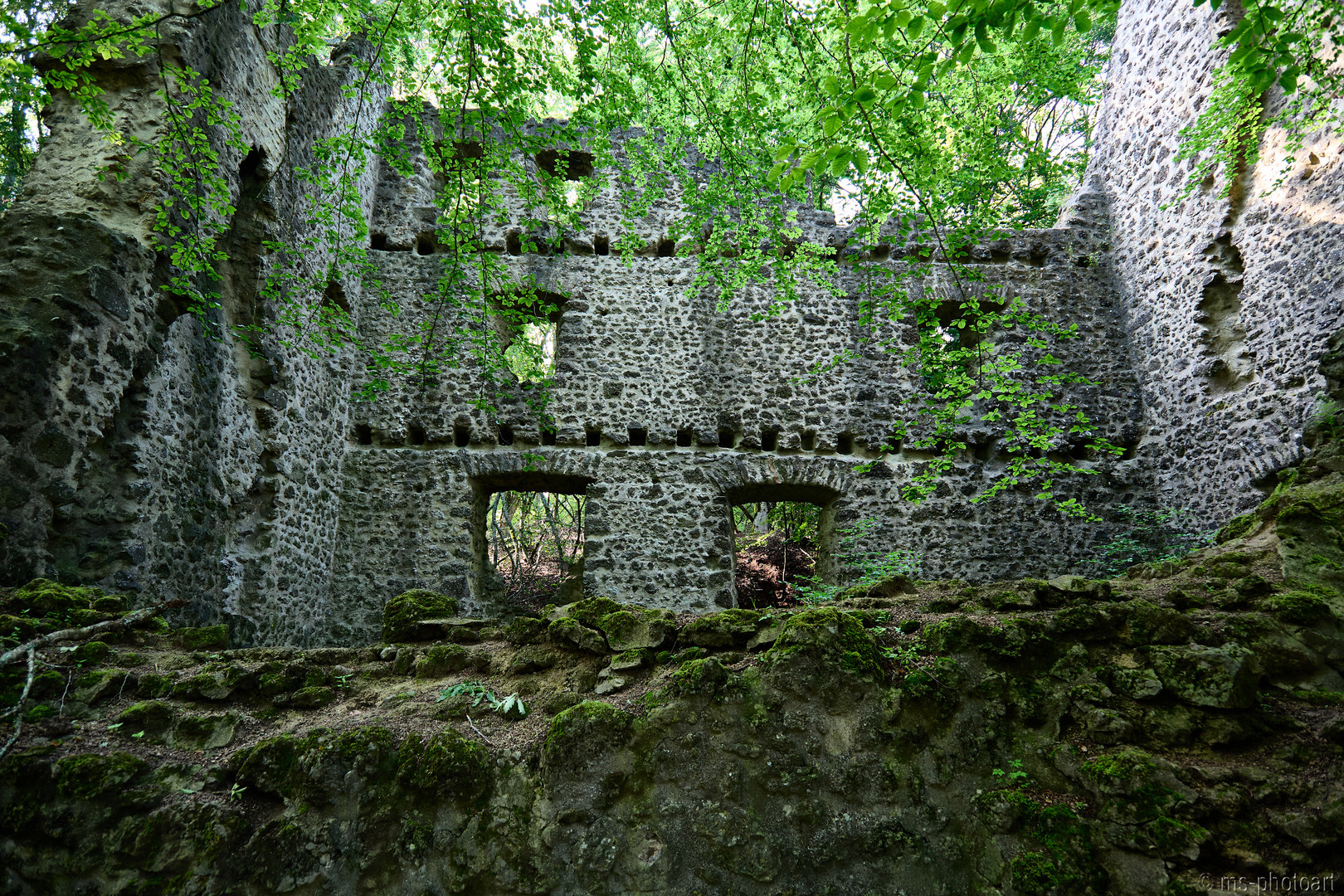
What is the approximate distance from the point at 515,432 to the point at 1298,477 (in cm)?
658

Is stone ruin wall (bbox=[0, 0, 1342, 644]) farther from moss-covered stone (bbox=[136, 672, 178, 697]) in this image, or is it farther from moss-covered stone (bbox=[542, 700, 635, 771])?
moss-covered stone (bbox=[542, 700, 635, 771])

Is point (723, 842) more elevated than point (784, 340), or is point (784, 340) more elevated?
point (784, 340)

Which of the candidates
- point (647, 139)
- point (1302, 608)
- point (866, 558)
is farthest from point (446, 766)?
point (866, 558)

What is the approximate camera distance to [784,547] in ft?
29.8

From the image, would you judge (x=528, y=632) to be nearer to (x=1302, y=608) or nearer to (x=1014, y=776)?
(x=1014, y=776)

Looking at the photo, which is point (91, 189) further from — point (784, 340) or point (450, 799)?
point (784, 340)

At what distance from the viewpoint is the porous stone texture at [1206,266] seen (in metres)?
5.29

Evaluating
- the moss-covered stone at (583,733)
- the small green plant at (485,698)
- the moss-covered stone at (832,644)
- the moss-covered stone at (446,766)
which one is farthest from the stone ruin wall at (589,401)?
the moss-covered stone at (832,644)

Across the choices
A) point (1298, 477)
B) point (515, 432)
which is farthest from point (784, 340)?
point (1298, 477)

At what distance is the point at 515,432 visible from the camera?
274 inches

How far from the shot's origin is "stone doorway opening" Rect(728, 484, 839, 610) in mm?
7086

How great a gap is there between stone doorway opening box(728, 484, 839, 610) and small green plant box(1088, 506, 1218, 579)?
2868mm

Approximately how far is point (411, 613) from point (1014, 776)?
294 cm

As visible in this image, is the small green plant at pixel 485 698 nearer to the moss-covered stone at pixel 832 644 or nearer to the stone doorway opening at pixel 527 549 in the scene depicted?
the moss-covered stone at pixel 832 644
